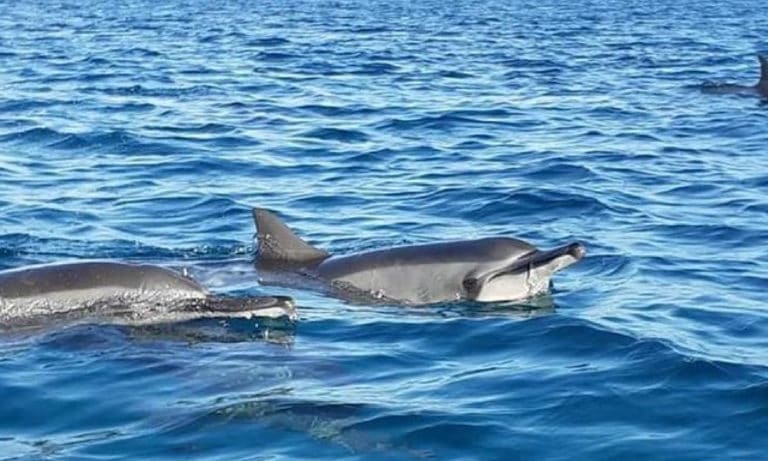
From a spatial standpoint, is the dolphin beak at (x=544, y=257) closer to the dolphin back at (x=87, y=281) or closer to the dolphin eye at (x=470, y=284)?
the dolphin eye at (x=470, y=284)

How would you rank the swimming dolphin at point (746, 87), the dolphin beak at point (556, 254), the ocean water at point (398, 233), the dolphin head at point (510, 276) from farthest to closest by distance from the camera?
1. the swimming dolphin at point (746, 87)
2. the dolphin head at point (510, 276)
3. the dolphin beak at point (556, 254)
4. the ocean water at point (398, 233)

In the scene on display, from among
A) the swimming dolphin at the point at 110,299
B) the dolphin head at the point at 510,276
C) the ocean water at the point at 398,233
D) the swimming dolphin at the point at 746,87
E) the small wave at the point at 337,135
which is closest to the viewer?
the ocean water at the point at 398,233

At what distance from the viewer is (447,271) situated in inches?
464

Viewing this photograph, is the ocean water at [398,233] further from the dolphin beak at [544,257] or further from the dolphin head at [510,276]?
the dolphin beak at [544,257]

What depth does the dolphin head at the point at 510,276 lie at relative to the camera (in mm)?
11562

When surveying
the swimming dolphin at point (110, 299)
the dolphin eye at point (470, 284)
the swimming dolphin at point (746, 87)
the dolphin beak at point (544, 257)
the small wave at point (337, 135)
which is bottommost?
the swimming dolphin at point (746, 87)

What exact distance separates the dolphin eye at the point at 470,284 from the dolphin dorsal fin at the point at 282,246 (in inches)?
53.6

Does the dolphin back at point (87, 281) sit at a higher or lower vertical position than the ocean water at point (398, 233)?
higher

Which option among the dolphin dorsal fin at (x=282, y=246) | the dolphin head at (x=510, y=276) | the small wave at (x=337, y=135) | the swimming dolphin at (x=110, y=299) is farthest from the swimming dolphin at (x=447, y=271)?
the small wave at (x=337, y=135)

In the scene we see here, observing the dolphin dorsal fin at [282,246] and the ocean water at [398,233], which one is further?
the dolphin dorsal fin at [282,246]

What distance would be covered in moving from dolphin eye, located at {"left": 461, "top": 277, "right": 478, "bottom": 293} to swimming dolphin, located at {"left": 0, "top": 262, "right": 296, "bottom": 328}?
1562 mm

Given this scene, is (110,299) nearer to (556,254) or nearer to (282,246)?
(282,246)

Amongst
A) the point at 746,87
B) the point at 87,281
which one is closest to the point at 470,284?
the point at 87,281

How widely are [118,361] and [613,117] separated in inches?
569
